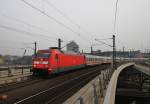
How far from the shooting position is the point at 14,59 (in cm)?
6125

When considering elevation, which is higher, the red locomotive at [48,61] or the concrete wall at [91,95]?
the red locomotive at [48,61]

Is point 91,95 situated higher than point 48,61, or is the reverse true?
point 48,61

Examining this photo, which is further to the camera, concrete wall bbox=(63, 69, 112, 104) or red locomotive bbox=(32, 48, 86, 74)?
red locomotive bbox=(32, 48, 86, 74)

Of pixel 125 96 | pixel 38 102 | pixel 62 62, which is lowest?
Result: pixel 125 96

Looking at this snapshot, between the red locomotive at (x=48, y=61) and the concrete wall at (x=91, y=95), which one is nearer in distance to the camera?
the concrete wall at (x=91, y=95)

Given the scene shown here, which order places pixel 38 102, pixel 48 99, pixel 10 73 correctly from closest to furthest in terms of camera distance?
pixel 38 102 → pixel 48 99 → pixel 10 73

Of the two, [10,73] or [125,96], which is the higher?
[10,73]

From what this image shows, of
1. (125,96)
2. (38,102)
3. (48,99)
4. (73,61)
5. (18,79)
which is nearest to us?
(38,102)

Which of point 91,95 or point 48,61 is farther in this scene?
point 48,61

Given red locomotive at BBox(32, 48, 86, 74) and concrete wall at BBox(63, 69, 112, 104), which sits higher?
red locomotive at BBox(32, 48, 86, 74)

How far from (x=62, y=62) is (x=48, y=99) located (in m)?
16.9

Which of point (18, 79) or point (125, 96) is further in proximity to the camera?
point (125, 96)

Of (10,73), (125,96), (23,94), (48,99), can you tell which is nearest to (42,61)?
(10,73)

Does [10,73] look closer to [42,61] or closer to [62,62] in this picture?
[42,61]
